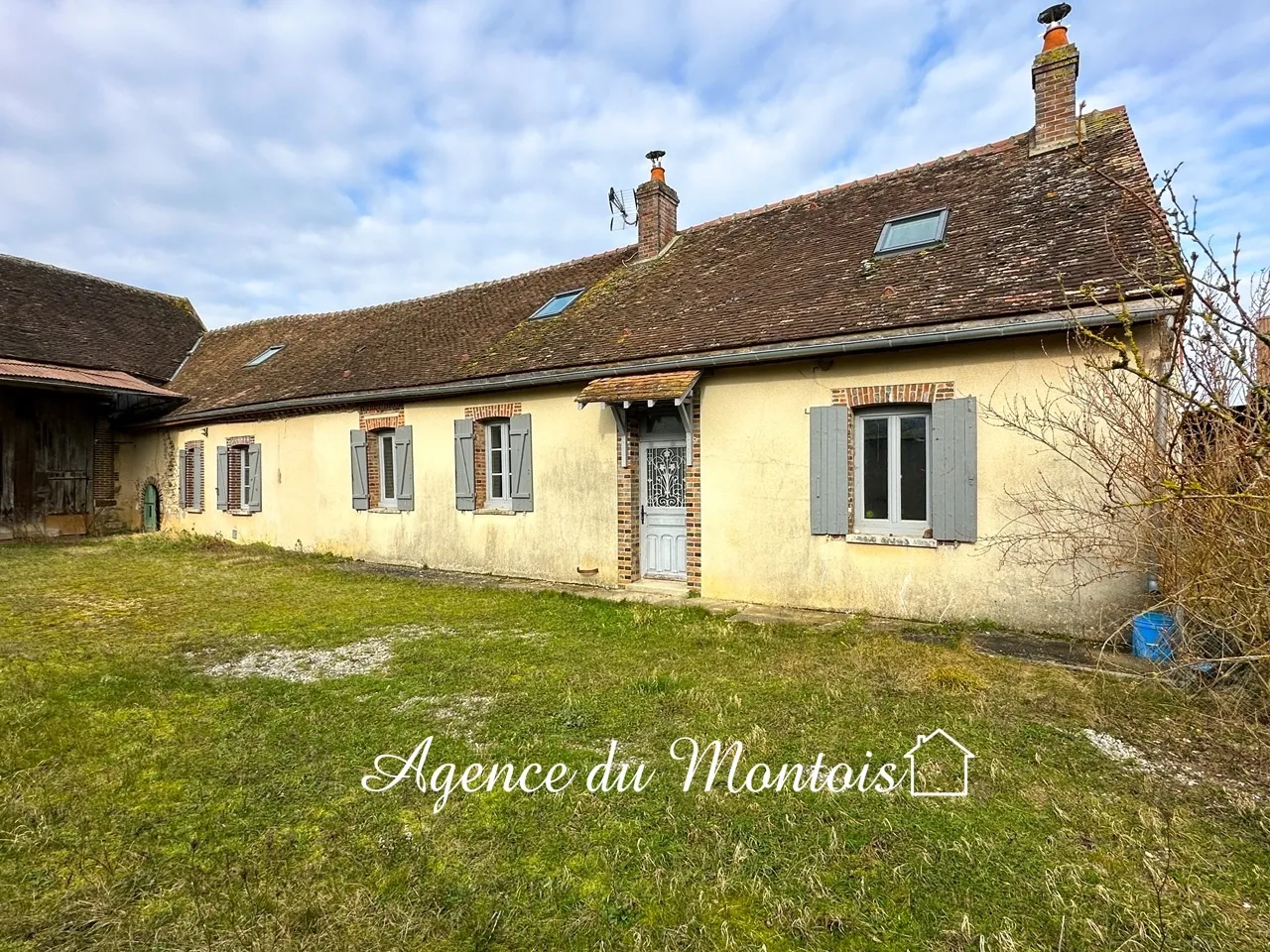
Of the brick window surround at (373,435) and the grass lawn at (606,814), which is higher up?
the brick window surround at (373,435)

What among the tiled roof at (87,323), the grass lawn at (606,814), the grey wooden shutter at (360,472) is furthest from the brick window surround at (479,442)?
the tiled roof at (87,323)

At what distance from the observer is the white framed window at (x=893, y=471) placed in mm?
6449

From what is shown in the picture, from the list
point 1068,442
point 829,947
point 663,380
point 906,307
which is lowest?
point 829,947

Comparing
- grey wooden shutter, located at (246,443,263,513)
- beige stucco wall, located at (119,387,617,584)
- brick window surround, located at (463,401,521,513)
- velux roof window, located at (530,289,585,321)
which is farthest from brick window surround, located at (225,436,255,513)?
velux roof window, located at (530,289,585,321)

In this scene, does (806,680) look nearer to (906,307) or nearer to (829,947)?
(829,947)

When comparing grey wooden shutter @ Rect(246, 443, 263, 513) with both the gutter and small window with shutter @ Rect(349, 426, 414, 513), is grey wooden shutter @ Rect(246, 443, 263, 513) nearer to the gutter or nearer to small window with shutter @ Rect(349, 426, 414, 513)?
the gutter

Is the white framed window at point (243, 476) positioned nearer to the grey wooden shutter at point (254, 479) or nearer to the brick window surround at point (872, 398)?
the grey wooden shutter at point (254, 479)

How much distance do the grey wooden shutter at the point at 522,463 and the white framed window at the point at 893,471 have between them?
4.15m

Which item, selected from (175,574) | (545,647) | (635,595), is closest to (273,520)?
(175,574)

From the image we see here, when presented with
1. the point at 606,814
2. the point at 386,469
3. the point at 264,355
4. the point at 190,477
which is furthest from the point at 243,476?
the point at 606,814

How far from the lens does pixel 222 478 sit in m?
12.9

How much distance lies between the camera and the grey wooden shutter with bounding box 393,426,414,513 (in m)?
10.1

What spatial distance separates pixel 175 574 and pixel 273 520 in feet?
8.71

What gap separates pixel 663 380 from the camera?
738 centimetres
